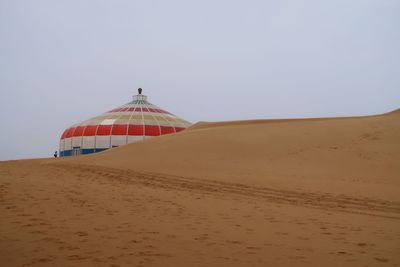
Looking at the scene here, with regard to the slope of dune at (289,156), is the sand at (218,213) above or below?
below

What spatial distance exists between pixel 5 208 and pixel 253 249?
484cm

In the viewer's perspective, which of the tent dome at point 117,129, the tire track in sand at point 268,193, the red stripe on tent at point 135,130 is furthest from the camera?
the red stripe on tent at point 135,130

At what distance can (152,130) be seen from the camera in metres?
45.6

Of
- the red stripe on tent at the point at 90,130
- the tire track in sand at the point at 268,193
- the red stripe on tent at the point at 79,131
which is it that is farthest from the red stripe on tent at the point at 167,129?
the tire track in sand at the point at 268,193

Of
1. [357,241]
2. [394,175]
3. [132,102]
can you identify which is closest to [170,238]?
[357,241]

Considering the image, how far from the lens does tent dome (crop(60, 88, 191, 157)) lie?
44.1m

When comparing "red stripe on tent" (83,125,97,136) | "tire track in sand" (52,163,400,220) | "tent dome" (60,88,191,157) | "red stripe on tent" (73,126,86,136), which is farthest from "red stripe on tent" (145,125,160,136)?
"tire track in sand" (52,163,400,220)

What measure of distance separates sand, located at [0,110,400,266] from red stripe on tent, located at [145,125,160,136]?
27065mm

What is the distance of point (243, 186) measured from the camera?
471 inches

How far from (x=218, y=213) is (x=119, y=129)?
125 feet

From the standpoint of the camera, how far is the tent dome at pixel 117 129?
44.1m

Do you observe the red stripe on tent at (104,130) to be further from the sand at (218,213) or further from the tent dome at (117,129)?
the sand at (218,213)

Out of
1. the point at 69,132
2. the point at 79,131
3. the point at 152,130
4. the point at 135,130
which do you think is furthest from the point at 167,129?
the point at 69,132

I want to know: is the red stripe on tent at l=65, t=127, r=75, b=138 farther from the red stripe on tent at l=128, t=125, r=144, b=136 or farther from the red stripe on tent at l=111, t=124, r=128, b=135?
the red stripe on tent at l=128, t=125, r=144, b=136
